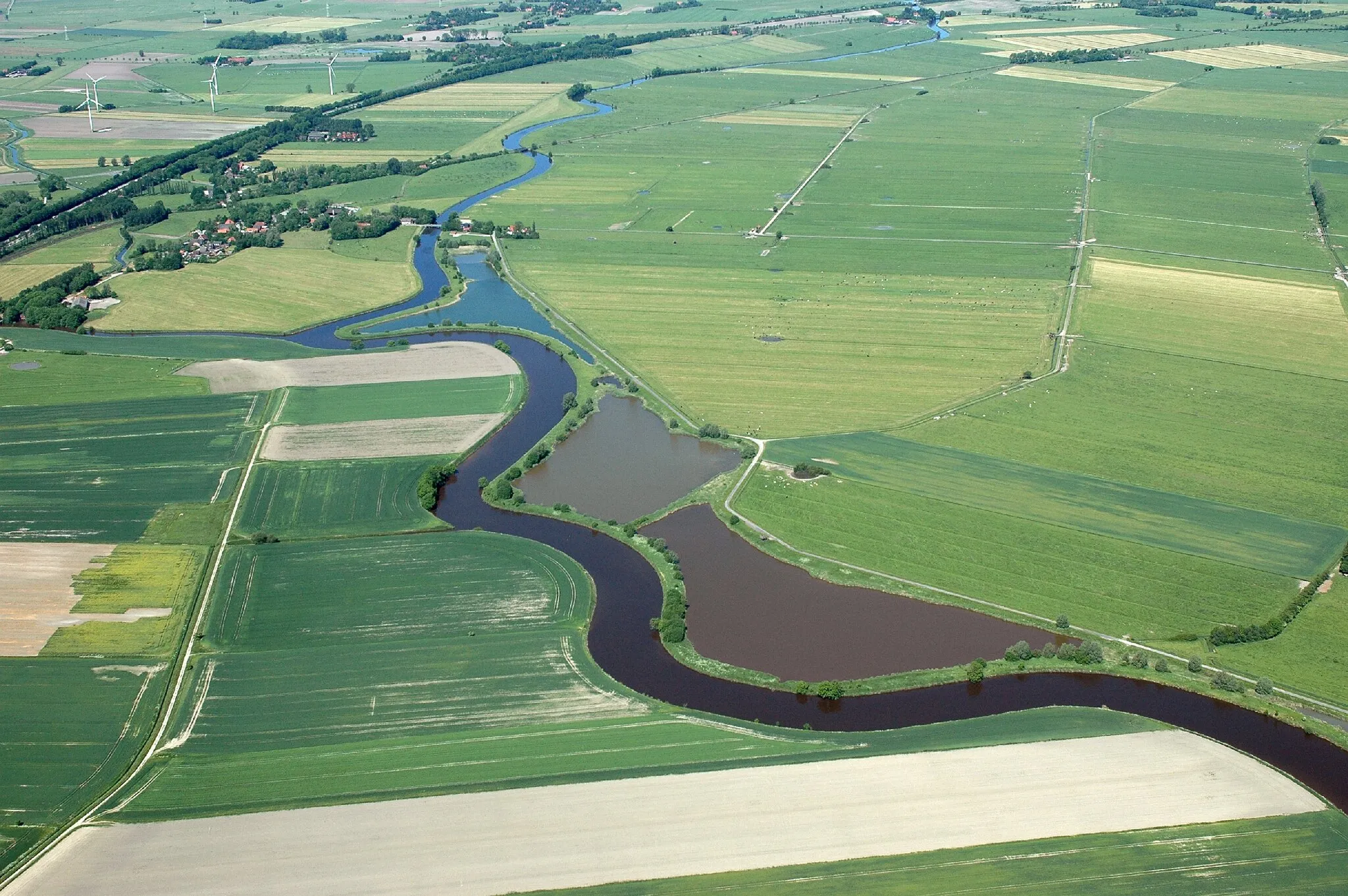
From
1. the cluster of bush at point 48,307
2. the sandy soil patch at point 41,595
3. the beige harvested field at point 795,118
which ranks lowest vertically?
the sandy soil patch at point 41,595

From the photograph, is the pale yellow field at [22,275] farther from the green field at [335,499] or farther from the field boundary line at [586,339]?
the green field at [335,499]

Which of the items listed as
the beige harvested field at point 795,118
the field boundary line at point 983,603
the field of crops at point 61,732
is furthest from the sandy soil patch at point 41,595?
the beige harvested field at point 795,118

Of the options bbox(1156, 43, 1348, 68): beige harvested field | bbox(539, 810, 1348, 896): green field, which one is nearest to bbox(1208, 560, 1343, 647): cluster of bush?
bbox(539, 810, 1348, 896): green field

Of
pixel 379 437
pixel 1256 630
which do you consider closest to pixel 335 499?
pixel 379 437

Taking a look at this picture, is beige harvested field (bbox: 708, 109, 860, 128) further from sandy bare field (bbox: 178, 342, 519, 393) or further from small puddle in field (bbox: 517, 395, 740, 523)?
small puddle in field (bbox: 517, 395, 740, 523)

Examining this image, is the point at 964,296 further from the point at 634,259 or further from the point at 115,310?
the point at 115,310

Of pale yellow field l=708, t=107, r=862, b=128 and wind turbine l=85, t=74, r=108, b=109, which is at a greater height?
wind turbine l=85, t=74, r=108, b=109
